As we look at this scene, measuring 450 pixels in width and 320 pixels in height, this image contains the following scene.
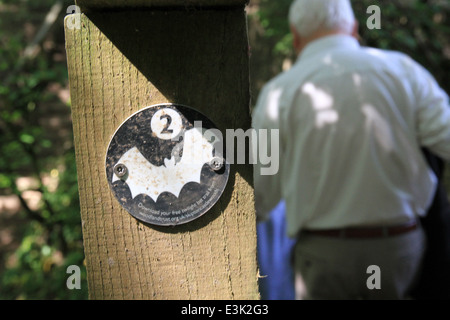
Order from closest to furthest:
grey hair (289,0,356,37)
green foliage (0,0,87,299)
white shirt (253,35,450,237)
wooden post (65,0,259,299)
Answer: wooden post (65,0,259,299) → white shirt (253,35,450,237) → grey hair (289,0,356,37) → green foliage (0,0,87,299)

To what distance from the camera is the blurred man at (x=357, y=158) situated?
2.04 meters

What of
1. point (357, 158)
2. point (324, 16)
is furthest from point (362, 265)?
point (324, 16)

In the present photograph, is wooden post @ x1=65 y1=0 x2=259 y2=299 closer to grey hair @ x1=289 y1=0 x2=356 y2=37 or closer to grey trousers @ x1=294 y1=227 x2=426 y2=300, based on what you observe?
grey trousers @ x1=294 y1=227 x2=426 y2=300

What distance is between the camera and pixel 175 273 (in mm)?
984

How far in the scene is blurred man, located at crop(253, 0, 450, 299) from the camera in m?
2.04

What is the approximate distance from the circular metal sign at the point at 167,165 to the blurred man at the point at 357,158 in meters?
1.25

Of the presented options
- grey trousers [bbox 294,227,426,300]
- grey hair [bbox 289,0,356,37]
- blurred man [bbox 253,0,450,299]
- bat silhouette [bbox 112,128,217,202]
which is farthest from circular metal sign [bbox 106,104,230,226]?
grey hair [bbox 289,0,356,37]

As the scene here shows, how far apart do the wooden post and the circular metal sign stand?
21mm

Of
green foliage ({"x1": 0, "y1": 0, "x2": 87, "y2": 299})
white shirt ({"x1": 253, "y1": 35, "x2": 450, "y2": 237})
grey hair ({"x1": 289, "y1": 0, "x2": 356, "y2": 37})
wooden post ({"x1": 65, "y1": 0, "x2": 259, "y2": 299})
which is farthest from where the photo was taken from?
green foliage ({"x1": 0, "y1": 0, "x2": 87, "y2": 299})

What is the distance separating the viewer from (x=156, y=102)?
3.08 ft

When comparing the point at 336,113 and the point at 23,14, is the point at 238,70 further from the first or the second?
the point at 23,14

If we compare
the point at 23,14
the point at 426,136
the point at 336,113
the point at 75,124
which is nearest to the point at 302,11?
the point at 336,113

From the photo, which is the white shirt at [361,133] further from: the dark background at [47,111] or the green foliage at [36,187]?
the green foliage at [36,187]

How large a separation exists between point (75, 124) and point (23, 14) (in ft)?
11.0
